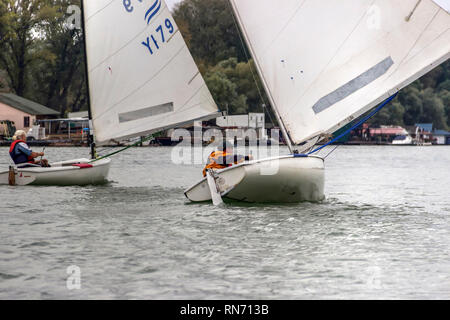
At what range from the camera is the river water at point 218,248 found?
9.35 m

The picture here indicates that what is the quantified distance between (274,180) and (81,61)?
75.1 meters

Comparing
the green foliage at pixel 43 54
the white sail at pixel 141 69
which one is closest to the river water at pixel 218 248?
the white sail at pixel 141 69

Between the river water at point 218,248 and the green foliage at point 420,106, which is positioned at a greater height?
the green foliage at point 420,106

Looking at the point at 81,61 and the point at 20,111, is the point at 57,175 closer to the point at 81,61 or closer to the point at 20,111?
the point at 20,111

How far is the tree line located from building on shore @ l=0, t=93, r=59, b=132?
4.52 meters

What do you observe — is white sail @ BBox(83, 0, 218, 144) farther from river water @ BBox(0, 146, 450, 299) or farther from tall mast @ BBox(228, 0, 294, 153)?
tall mast @ BBox(228, 0, 294, 153)

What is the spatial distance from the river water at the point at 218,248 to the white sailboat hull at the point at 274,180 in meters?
0.34

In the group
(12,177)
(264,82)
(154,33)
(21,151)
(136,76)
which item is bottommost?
(12,177)

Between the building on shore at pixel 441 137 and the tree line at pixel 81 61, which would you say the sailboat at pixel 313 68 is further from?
the building on shore at pixel 441 137

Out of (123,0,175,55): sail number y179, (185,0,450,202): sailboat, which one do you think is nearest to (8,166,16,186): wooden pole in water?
(123,0,175,55): sail number y179

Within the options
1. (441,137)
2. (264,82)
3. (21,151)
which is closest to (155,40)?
(21,151)

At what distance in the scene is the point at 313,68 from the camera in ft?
52.0
